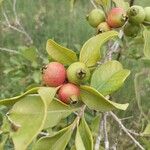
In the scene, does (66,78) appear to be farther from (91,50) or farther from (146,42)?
(146,42)

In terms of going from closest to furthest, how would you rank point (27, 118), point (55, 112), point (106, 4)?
point (27, 118), point (55, 112), point (106, 4)

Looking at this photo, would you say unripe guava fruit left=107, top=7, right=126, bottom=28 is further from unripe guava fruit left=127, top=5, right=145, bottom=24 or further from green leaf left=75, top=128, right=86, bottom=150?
green leaf left=75, top=128, right=86, bottom=150

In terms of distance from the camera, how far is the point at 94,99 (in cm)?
93

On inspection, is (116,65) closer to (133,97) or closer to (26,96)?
(26,96)

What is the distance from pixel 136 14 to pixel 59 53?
0.80ft

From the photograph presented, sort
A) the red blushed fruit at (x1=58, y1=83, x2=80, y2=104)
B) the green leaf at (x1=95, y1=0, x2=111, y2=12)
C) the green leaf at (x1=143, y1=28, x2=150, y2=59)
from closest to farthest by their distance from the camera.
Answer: the red blushed fruit at (x1=58, y1=83, x2=80, y2=104), the green leaf at (x1=143, y1=28, x2=150, y2=59), the green leaf at (x1=95, y1=0, x2=111, y2=12)

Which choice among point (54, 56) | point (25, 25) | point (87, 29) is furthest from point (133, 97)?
point (54, 56)

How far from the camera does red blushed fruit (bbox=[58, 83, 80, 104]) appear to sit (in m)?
0.91

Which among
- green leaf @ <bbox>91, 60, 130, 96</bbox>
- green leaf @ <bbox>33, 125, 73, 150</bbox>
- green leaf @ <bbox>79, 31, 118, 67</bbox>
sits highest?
green leaf @ <bbox>79, 31, 118, 67</bbox>

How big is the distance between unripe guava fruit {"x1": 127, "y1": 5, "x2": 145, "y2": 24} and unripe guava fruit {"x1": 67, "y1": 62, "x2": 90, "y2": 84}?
252mm

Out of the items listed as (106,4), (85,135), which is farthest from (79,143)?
(106,4)

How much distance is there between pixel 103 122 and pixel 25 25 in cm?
335

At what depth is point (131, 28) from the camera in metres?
1.23

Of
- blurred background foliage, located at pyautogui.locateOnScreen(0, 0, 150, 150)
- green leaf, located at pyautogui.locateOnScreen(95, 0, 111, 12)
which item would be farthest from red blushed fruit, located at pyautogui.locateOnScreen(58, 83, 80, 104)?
blurred background foliage, located at pyautogui.locateOnScreen(0, 0, 150, 150)
